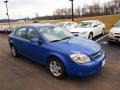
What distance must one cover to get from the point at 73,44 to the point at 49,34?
96cm

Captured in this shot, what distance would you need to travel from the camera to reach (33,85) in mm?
4512

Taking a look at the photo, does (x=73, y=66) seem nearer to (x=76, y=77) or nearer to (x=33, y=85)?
(x=76, y=77)

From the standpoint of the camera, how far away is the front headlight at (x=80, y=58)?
169 inches

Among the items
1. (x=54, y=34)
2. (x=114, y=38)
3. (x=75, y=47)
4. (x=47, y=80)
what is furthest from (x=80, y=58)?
(x=114, y=38)

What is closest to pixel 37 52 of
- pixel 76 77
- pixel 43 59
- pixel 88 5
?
pixel 43 59

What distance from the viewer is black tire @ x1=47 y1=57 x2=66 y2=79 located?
15.0 ft

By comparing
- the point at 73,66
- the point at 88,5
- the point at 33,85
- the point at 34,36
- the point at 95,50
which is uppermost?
the point at 88,5

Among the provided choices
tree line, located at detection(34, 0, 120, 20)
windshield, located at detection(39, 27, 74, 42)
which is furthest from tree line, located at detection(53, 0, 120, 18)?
windshield, located at detection(39, 27, 74, 42)

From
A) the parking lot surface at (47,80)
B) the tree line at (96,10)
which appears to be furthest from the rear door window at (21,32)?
the tree line at (96,10)

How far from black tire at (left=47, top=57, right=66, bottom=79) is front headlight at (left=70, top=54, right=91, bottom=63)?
1.29 feet

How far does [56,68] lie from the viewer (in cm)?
479

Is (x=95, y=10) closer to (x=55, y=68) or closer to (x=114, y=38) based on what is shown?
(x=114, y=38)

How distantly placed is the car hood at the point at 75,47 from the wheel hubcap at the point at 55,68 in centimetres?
44

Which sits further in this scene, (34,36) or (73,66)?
(34,36)
